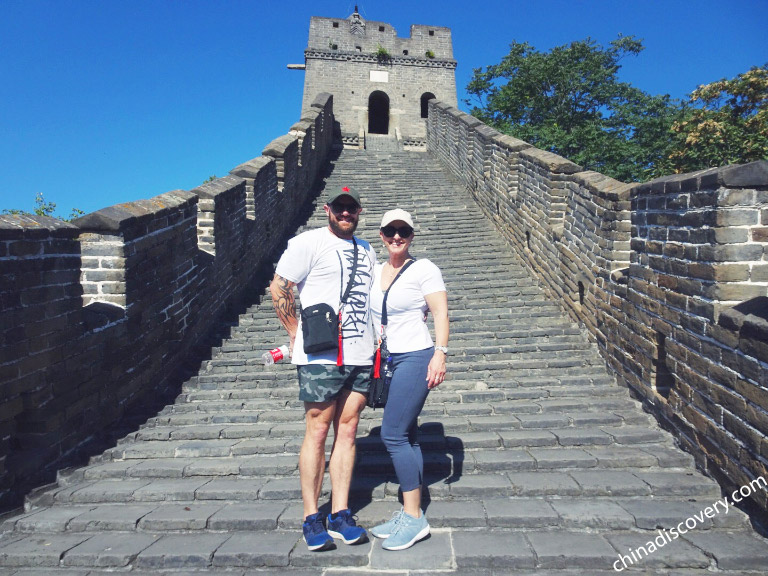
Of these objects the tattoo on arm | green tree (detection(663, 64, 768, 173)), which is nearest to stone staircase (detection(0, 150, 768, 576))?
the tattoo on arm

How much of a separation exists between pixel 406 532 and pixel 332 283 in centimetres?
137

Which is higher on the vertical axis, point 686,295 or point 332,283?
point 332,283

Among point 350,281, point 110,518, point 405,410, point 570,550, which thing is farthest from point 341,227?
point 110,518

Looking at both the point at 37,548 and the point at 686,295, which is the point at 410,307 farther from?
the point at 37,548

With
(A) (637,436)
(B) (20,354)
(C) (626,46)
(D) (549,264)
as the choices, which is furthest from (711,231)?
(C) (626,46)

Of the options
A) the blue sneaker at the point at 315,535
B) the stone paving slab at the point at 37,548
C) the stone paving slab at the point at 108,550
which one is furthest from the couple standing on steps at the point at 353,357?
the stone paving slab at the point at 37,548

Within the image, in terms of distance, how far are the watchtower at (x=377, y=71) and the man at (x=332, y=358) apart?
19100 millimetres

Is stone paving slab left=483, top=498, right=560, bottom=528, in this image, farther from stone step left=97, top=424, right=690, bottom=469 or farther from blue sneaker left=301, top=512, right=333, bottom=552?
blue sneaker left=301, top=512, right=333, bottom=552

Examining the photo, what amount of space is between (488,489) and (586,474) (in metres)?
0.70

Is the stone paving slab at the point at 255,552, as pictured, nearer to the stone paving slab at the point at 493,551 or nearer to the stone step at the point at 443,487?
the stone step at the point at 443,487

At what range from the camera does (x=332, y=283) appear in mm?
3000

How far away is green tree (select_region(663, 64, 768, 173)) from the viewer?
591 inches

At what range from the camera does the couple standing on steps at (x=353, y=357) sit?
9.43 ft

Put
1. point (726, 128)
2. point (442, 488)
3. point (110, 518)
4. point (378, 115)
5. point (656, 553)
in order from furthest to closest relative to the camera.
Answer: point (378, 115)
point (726, 128)
point (442, 488)
point (110, 518)
point (656, 553)
